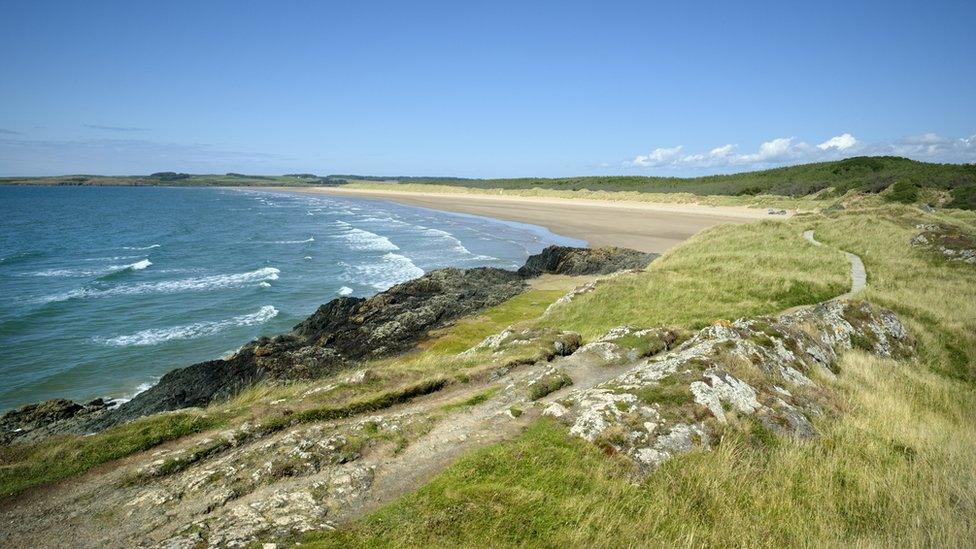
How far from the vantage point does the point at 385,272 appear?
4700 centimetres

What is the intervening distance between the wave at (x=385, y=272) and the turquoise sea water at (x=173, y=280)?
0.13m

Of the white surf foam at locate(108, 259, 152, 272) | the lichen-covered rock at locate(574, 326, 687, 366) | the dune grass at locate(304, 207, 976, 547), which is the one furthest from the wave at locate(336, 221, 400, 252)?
the dune grass at locate(304, 207, 976, 547)

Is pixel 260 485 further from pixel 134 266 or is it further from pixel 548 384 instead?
pixel 134 266

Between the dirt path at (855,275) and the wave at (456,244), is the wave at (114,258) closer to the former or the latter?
the wave at (456,244)

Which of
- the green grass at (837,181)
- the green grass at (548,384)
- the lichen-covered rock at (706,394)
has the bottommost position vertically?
the green grass at (548,384)

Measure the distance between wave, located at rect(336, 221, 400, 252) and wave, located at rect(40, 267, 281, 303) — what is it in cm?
1556

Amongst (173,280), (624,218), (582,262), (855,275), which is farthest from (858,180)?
(173,280)

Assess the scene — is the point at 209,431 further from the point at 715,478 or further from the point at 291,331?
the point at 291,331

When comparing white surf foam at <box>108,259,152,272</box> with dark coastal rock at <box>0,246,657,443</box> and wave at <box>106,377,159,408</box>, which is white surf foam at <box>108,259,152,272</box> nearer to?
dark coastal rock at <box>0,246,657,443</box>

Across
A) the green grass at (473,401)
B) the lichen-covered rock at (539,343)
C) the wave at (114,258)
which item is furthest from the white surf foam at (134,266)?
the green grass at (473,401)

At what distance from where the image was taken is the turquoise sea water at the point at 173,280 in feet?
82.9

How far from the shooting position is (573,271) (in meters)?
41.4

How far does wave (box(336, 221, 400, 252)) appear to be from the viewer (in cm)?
6219

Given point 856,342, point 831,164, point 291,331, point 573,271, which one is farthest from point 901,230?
point 831,164
